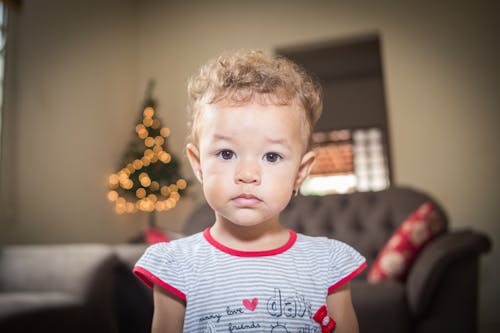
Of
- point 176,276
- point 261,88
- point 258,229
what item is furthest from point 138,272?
point 261,88

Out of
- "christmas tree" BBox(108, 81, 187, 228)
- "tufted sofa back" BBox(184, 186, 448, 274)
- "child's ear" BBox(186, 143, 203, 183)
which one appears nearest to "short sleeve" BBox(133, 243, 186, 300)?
"child's ear" BBox(186, 143, 203, 183)

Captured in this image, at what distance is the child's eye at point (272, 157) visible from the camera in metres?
0.57

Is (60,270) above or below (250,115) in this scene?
below

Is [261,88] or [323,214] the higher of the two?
[261,88]

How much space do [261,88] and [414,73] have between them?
Answer: 321 cm

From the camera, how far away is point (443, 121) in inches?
136

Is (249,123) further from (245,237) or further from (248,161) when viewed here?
(245,237)

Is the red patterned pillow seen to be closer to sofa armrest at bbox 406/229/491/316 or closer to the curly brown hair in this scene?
sofa armrest at bbox 406/229/491/316

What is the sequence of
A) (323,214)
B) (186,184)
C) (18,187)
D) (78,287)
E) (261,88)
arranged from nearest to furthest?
(261,88) < (78,287) < (323,214) < (18,187) < (186,184)

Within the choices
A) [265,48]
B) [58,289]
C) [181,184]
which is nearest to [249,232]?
[58,289]

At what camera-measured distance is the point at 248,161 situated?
0.56m

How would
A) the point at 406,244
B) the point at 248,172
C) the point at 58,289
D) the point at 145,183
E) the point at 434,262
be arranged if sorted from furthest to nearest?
1. the point at 145,183
2. the point at 406,244
3. the point at 434,262
4. the point at 58,289
5. the point at 248,172

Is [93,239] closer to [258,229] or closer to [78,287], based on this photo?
[78,287]

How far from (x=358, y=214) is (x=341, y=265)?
4.39 ft
